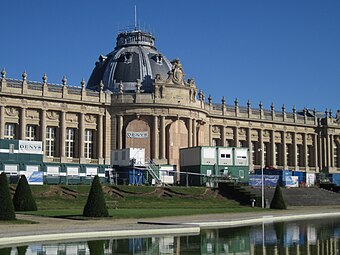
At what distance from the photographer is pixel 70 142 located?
298 feet

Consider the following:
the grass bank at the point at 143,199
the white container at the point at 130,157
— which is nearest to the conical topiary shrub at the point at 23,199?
the grass bank at the point at 143,199

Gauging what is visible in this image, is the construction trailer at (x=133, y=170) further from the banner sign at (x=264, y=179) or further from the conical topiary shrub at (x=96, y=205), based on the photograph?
the conical topiary shrub at (x=96, y=205)

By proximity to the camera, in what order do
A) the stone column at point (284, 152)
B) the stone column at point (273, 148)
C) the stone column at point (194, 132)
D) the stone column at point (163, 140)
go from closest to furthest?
the stone column at point (163, 140) → the stone column at point (194, 132) → the stone column at point (273, 148) → the stone column at point (284, 152)

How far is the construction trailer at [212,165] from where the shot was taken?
82.0m

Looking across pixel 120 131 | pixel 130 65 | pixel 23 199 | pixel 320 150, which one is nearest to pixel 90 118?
pixel 120 131

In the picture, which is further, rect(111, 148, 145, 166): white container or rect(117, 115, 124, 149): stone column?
rect(117, 115, 124, 149): stone column

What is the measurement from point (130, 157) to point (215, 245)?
47641 mm

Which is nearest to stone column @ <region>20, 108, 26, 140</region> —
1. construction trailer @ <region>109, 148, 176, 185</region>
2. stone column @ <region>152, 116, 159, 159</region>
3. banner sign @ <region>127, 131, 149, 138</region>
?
→ construction trailer @ <region>109, 148, 176, 185</region>

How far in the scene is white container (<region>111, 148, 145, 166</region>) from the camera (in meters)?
78.6

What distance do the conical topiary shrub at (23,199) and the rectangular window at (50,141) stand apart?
35150 mm

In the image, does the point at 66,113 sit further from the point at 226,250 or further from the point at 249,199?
the point at 226,250

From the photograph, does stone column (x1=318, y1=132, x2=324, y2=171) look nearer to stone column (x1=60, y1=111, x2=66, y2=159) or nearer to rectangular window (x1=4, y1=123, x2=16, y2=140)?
stone column (x1=60, y1=111, x2=66, y2=159)

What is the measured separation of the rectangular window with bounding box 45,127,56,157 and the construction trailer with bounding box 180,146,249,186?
19.1 meters

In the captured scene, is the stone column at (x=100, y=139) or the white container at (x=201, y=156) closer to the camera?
the white container at (x=201, y=156)
